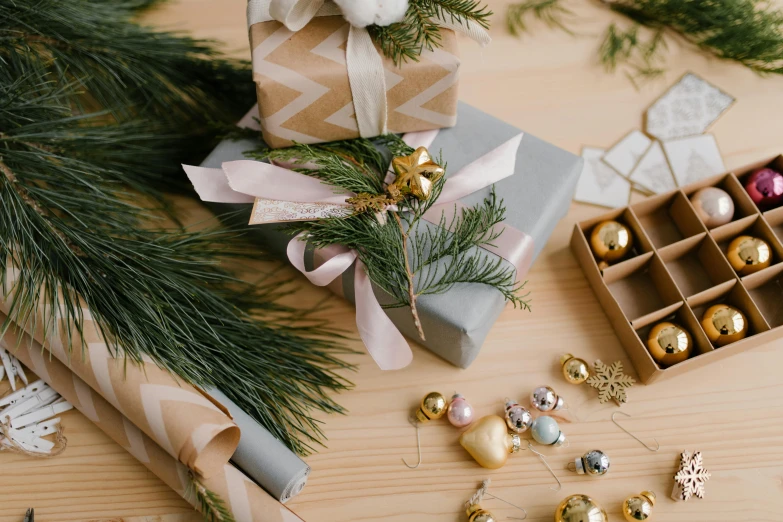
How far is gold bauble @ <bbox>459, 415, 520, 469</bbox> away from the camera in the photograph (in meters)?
0.77

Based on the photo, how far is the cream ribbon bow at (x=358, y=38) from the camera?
0.72 m

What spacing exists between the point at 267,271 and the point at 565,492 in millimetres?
492

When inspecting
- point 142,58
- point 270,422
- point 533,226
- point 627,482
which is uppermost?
point 142,58

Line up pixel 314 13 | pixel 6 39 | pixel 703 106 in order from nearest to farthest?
pixel 314 13 < pixel 6 39 < pixel 703 106

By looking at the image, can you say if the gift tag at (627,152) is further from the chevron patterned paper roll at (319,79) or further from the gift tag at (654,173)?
the chevron patterned paper roll at (319,79)

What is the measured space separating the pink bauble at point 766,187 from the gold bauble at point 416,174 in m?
0.46

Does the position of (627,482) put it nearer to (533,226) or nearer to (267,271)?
(533,226)

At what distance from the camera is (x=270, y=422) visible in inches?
30.5

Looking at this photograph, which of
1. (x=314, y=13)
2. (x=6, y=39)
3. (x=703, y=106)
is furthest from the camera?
(x=703, y=106)

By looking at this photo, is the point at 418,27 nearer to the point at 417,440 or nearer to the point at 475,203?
the point at 475,203

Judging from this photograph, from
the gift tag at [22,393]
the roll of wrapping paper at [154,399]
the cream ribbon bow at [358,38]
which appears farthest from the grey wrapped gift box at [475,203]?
the gift tag at [22,393]

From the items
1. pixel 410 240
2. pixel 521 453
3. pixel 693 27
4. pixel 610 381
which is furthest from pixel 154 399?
pixel 693 27

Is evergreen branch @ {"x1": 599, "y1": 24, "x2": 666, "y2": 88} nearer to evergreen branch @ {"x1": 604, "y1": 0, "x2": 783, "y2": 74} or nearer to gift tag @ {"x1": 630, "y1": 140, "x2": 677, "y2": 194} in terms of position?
evergreen branch @ {"x1": 604, "y1": 0, "x2": 783, "y2": 74}

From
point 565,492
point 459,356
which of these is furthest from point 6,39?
point 565,492
